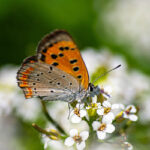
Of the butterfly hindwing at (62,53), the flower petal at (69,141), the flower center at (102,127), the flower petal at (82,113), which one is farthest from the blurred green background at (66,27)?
the flower petal at (69,141)

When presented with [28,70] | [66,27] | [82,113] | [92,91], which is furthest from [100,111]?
[66,27]

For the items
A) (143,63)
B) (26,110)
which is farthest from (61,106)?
(143,63)

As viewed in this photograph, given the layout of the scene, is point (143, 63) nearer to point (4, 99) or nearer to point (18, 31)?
point (18, 31)

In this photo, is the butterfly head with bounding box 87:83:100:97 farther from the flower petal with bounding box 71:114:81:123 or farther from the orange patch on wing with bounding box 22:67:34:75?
the orange patch on wing with bounding box 22:67:34:75

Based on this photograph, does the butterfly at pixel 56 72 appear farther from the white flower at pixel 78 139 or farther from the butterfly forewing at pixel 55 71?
the white flower at pixel 78 139

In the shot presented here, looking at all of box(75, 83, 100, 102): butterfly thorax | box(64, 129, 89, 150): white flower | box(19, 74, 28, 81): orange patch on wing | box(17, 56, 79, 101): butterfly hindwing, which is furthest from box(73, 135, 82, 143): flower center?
box(19, 74, 28, 81): orange patch on wing
